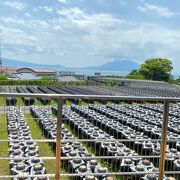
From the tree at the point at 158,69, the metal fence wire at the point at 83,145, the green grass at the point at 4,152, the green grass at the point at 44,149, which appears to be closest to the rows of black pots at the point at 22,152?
the metal fence wire at the point at 83,145

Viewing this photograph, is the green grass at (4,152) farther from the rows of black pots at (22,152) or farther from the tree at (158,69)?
the tree at (158,69)

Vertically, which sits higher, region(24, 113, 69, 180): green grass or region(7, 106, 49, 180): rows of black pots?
region(7, 106, 49, 180): rows of black pots

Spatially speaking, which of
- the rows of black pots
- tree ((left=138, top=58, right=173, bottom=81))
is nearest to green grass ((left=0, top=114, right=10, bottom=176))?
the rows of black pots

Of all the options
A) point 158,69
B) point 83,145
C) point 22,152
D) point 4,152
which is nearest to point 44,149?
point 4,152

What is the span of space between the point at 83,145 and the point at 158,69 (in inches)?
2986

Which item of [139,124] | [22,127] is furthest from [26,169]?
[139,124]

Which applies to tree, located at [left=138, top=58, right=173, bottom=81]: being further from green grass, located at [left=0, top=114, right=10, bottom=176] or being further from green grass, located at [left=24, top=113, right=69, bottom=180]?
green grass, located at [left=0, top=114, right=10, bottom=176]

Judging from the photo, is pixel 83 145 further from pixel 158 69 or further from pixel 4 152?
pixel 158 69

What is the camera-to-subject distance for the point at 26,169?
25.1 feet

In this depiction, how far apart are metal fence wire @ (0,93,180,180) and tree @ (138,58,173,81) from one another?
66906 millimetres

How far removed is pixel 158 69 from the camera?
84.3m

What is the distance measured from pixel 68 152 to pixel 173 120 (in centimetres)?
947

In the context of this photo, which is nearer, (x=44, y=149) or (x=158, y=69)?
(x=44, y=149)

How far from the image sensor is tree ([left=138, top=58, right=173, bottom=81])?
84.6 metres
